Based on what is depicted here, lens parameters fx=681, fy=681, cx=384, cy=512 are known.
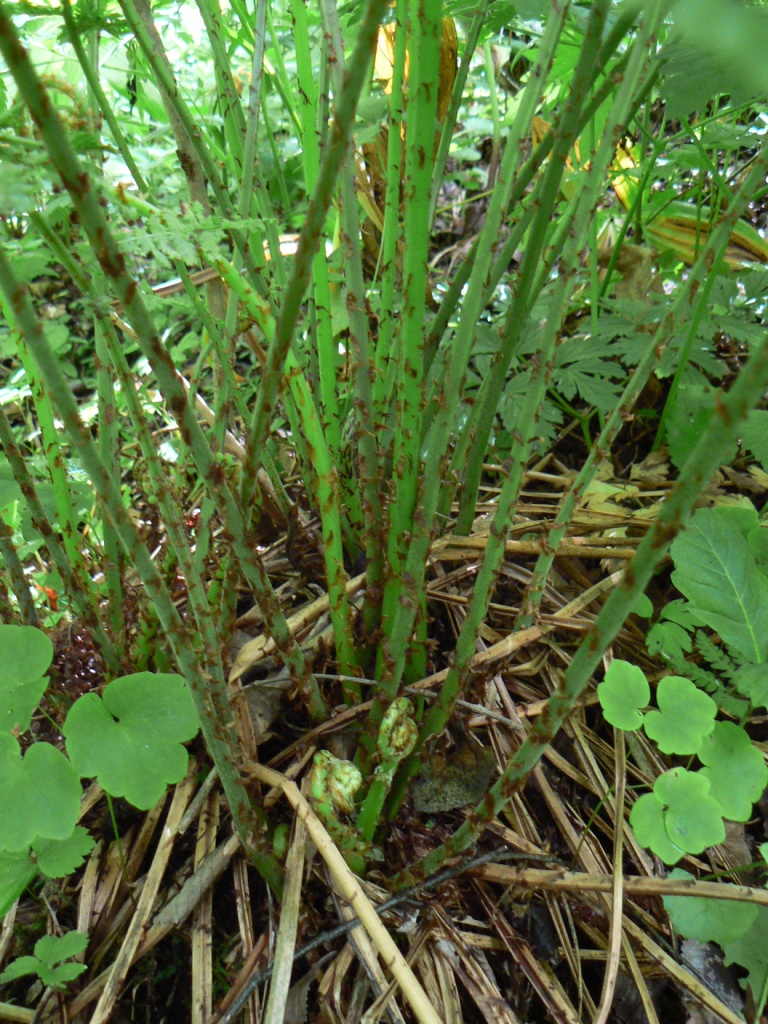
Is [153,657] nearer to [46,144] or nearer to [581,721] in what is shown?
[581,721]

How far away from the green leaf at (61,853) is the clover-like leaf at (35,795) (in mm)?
88

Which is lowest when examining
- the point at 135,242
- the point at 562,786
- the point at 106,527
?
the point at 562,786

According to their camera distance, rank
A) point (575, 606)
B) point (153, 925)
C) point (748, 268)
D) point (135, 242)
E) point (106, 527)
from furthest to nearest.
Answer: point (748, 268)
point (575, 606)
point (106, 527)
point (153, 925)
point (135, 242)

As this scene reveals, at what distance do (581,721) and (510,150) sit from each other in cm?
66

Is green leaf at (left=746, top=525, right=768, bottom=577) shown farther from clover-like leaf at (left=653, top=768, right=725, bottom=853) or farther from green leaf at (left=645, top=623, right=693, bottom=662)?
clover-like leaf at (left=653, top=768, right=725, bottom=853)

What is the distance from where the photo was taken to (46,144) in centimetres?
34

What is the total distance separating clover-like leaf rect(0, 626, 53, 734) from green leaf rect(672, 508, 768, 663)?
0.68m

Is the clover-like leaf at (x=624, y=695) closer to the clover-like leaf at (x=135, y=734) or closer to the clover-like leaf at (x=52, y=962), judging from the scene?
the clover-like leaf at (x=135, y=734)

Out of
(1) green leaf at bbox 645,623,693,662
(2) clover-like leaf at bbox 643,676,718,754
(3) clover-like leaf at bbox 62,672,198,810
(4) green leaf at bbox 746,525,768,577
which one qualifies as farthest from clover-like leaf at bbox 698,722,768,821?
(3) clover-like leaf at bbox 62,672,198,810

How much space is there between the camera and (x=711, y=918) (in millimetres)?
647

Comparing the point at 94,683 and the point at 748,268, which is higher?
the point at 748,268

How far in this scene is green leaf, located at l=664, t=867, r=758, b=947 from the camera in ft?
2.10

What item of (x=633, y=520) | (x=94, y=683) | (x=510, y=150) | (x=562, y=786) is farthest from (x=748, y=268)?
(x=94, y=683)

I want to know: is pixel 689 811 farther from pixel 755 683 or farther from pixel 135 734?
pixel 135 734
